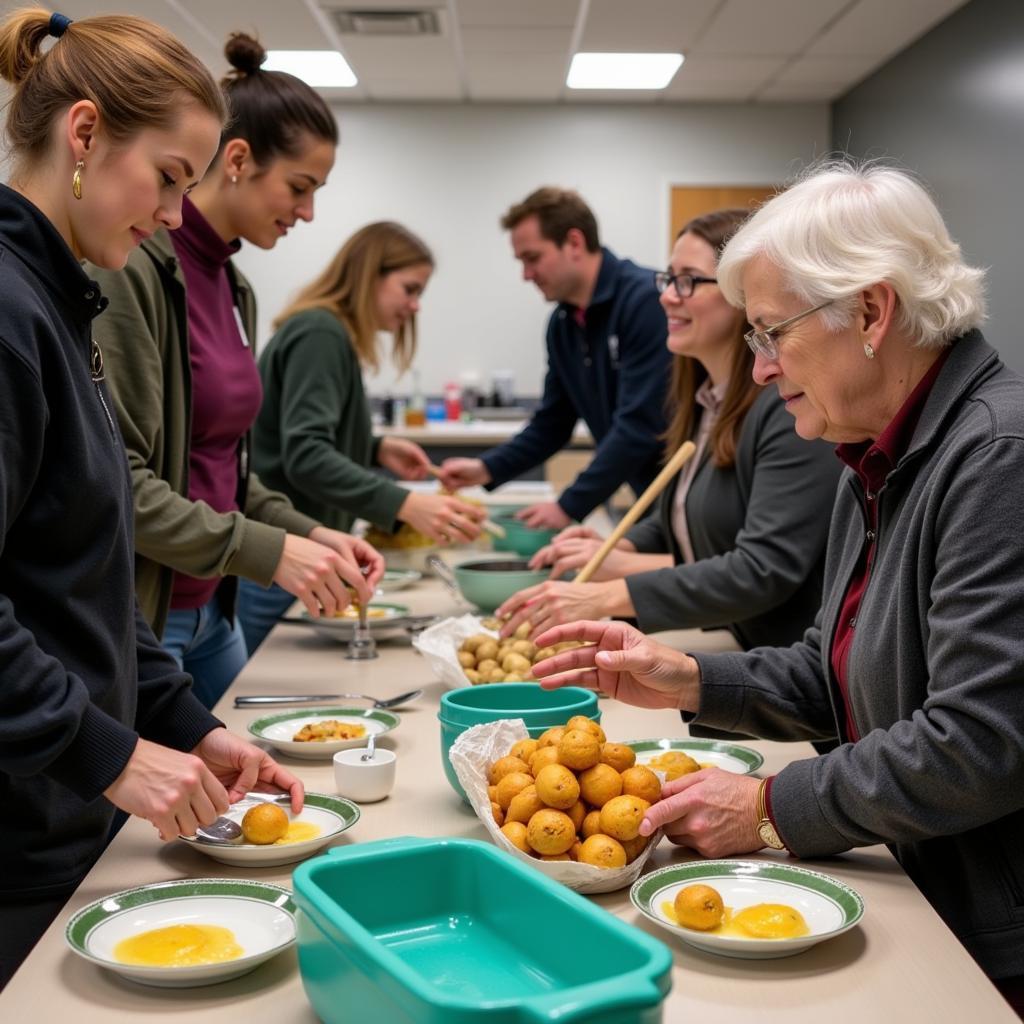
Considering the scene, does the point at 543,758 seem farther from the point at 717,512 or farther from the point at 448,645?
the point at 717,512

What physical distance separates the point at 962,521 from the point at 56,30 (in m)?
1.15

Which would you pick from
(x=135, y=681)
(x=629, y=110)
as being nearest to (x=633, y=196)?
(x=629, y=110)

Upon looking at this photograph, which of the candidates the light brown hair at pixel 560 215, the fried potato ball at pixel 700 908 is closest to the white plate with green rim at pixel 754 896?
the fried potato ball at pixel 700 908

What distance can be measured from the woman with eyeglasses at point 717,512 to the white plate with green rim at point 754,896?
80 centimetres

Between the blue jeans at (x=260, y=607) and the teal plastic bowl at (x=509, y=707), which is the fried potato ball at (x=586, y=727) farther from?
the blue jeans at (x=260, y=607)

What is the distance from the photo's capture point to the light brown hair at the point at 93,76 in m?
1.30

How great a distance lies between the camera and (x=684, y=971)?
3.44 feet

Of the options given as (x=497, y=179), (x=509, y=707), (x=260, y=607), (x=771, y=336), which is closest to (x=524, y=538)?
(x=260, y=607)

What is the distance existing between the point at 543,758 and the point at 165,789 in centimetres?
38

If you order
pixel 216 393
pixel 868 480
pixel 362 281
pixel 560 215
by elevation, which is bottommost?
pixel 868 480

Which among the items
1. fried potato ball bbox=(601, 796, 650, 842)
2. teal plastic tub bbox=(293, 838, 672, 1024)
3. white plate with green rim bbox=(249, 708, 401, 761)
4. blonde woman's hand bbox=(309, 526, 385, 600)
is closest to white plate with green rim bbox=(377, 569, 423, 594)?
blonde woman's hand bbox=(309, 526, 385, 600)

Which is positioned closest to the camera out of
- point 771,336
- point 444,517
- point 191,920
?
point 191,920

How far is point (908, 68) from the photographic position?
23.2ft

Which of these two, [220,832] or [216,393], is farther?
[216,393]
